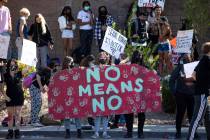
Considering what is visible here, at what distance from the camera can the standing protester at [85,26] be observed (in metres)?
19.8

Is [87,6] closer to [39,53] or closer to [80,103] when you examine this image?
[39,53]

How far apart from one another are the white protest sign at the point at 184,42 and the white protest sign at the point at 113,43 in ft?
3.84

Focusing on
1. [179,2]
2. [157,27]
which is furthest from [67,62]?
[179,2]

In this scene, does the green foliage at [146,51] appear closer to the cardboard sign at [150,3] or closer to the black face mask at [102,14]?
the cardboard sign at [150,3]

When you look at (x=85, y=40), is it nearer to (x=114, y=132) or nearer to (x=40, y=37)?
(x=40, y=37)

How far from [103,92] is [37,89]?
1466 mm

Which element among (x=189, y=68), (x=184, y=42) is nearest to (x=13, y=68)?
(x=189, y=68)

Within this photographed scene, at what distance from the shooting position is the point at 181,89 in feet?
44.0

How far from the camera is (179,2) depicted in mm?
21172

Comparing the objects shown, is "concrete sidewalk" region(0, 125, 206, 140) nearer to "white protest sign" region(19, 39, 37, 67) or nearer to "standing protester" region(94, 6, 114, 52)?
"white protest sign" region(19, 39, 37, 67)

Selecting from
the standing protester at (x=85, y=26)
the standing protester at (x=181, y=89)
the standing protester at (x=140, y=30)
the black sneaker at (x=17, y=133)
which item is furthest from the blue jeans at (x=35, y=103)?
the standing protester at (x=85, y=26)

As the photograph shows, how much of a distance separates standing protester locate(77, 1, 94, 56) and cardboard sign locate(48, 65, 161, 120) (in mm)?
6004

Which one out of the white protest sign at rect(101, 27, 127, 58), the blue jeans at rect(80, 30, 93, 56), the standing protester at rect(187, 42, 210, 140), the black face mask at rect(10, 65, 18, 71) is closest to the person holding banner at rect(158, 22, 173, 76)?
the blue jeans at rect(80, 30, 93, 56)

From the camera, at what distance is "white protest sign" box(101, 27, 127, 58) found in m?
14.8
